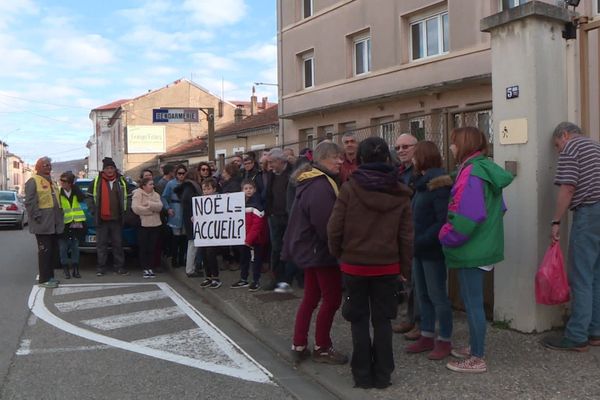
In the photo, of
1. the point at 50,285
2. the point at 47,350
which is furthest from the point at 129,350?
the point at 50,285

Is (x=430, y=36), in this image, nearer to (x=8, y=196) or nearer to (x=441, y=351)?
(x=441, y=351)

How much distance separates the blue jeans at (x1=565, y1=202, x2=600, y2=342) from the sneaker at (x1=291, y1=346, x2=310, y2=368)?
7.36 feet

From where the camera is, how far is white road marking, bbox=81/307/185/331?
263 inches

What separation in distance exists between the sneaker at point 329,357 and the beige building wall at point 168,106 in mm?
44782

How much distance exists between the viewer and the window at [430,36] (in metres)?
16.4

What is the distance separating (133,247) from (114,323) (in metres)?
3.82

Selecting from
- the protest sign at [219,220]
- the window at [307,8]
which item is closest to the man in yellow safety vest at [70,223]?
the protest sign at [219,220]

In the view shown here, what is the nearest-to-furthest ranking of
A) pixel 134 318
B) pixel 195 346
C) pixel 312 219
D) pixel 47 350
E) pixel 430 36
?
pixel 312 219 → pixel 47 350 → pixel 195 346 → pixel 134 318 → pixel 430 36

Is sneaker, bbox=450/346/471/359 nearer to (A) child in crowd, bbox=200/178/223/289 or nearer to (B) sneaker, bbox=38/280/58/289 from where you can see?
(A) child in crowd, bbox=200/178/223/289

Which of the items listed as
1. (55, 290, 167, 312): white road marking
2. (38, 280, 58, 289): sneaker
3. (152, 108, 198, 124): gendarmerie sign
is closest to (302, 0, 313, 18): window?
(152, 108, 198, 124): gendarmerie sign

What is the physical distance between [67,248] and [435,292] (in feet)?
23.0

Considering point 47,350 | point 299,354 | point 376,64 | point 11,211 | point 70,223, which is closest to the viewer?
point 299,354

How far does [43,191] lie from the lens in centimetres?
888

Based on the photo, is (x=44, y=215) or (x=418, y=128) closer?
(x=418, y=128)
